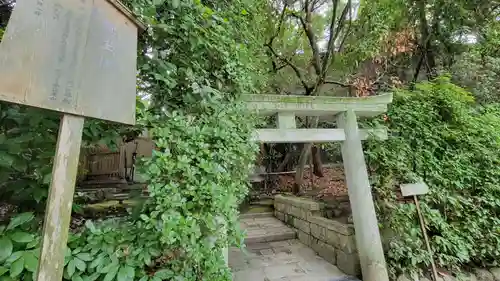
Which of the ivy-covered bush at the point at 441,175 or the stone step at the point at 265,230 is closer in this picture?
the ivy-covered bush at the point at 441,175

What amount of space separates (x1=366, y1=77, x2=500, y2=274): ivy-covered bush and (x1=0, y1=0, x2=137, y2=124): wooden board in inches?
137

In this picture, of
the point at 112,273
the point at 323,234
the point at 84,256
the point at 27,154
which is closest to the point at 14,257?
the point at 84,256

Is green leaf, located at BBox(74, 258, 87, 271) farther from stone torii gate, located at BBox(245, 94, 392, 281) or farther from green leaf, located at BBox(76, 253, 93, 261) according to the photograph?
stone torii gate, located at BBox(245, 94, 392, 281)

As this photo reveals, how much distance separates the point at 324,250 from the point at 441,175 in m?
2.19

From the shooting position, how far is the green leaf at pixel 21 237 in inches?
56.6

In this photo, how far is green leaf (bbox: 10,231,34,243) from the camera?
56.6 inches

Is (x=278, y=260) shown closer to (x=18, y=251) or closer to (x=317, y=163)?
(x=18, y=251)

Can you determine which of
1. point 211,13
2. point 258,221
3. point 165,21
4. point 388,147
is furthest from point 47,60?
point 258,221

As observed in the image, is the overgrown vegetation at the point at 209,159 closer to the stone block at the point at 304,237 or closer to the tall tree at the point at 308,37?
the tall tree at the point at 308,37

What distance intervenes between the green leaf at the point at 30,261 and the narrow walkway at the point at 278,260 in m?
1.96

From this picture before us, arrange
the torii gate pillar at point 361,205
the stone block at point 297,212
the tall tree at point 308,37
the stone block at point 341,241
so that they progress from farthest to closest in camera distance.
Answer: the tall tree at point 308,37
the stone block at point 297,212
the stone block at point 341,241
the torii gate pillar at point 361,205

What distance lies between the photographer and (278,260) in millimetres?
4141

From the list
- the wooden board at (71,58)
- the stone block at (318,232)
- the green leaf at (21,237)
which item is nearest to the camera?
the wooden board at (71,58)

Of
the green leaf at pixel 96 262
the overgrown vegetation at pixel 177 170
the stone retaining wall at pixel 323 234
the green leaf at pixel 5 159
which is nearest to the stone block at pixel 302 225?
the stone retaining wall at pixel 323 234
